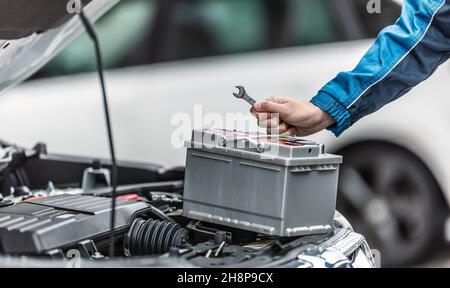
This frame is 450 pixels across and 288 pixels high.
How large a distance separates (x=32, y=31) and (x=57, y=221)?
0.68m

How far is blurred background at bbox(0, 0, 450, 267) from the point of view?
5.08 metres

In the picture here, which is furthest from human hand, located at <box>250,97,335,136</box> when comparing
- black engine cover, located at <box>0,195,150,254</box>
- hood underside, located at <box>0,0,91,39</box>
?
hood underside, located at <box>0,0,91,39</box>

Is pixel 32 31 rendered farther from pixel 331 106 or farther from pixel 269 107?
pixel 331 106

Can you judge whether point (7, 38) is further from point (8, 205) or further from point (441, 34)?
point (441, 34)

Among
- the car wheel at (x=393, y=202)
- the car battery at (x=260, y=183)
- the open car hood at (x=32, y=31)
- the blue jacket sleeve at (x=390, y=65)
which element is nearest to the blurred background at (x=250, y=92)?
the car wheel at (x=393, y=202)

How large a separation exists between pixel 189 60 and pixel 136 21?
0.46 meters

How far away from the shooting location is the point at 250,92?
17.4 feet

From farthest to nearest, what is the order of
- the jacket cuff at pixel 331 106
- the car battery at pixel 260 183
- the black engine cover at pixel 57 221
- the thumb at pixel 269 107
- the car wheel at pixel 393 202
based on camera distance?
the car wheel at pixel 393 202, the jacket cuff at pixel 331 106, the thumb at pixel 269 107, the car battery at pixel 260 183, the black engine cover at pixel 57 221

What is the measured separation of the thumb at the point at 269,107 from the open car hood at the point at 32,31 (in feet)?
2.05

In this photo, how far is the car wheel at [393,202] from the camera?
5031 mm

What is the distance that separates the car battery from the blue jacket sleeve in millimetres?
269

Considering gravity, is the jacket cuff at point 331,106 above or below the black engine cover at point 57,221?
above

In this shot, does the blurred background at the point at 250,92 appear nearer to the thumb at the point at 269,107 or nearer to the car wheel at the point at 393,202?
the car wheel at the point at 393,202

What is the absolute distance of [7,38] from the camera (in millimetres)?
2645
